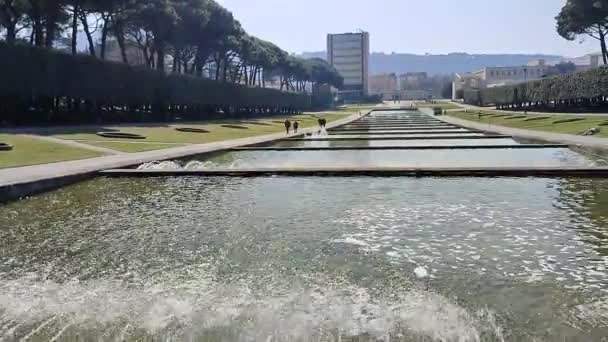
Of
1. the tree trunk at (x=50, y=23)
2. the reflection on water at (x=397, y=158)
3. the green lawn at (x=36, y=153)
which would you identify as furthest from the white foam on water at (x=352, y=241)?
the tree trunk at (x=50, y=23)

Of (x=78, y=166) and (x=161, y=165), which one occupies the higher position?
(x=78, y=166)

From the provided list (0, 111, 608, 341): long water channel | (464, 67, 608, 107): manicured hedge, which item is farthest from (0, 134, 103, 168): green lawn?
(464, 67, 608, 107): manicured hedge

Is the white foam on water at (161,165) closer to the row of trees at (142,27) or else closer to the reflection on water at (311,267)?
the reflection on water at (311,267)

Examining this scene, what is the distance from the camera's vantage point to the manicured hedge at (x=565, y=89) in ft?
159

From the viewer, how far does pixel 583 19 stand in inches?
2280

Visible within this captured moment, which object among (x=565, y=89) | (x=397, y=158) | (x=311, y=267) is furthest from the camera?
(x=565, y=89)

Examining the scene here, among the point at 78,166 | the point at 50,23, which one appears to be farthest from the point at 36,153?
the point at 50,23

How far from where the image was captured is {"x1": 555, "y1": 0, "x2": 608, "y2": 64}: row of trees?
5622 cm

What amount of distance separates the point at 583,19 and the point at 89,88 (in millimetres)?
51245

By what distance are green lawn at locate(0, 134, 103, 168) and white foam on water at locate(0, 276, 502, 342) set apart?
1207cm

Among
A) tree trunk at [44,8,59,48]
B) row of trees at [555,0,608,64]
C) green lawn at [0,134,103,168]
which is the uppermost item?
row of trees at [555,0,608,64]

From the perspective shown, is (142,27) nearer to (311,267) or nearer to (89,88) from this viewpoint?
(89,88)

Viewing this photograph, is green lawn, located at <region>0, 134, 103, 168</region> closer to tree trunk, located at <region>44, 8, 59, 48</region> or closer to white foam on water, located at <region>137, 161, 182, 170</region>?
white foam on water, located at <region>137, 161, 182, 170</region>

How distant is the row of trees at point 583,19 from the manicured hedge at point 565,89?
21.4ft
